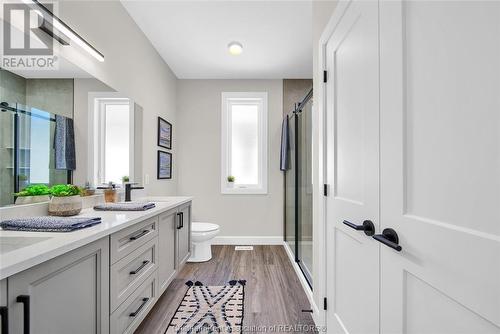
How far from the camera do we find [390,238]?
0.86 m

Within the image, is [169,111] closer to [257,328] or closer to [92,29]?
[92,29]

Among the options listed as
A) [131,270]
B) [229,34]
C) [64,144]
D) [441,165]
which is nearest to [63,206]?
[64,144]

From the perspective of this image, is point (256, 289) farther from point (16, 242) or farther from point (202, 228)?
point (16, 242)

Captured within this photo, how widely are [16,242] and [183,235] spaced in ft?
5.23

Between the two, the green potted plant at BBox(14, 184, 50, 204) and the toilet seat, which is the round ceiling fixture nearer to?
the toilet seat

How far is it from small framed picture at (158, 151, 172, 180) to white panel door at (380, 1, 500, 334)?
2679 millimetres

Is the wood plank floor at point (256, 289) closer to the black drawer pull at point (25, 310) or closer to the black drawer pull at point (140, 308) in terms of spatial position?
the black drawer pull at point (140, 308)

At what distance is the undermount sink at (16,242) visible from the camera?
3.03ft

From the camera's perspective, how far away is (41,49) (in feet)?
4.46

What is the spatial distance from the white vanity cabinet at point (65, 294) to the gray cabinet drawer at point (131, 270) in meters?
0.06

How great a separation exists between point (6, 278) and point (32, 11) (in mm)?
1360

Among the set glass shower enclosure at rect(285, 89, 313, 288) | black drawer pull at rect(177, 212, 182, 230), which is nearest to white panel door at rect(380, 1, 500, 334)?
glass shower enclosure at rect(285, 89, 313, 288)

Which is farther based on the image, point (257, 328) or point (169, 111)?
point (169, 111)

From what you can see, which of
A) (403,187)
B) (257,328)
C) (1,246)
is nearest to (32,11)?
(1,246)
